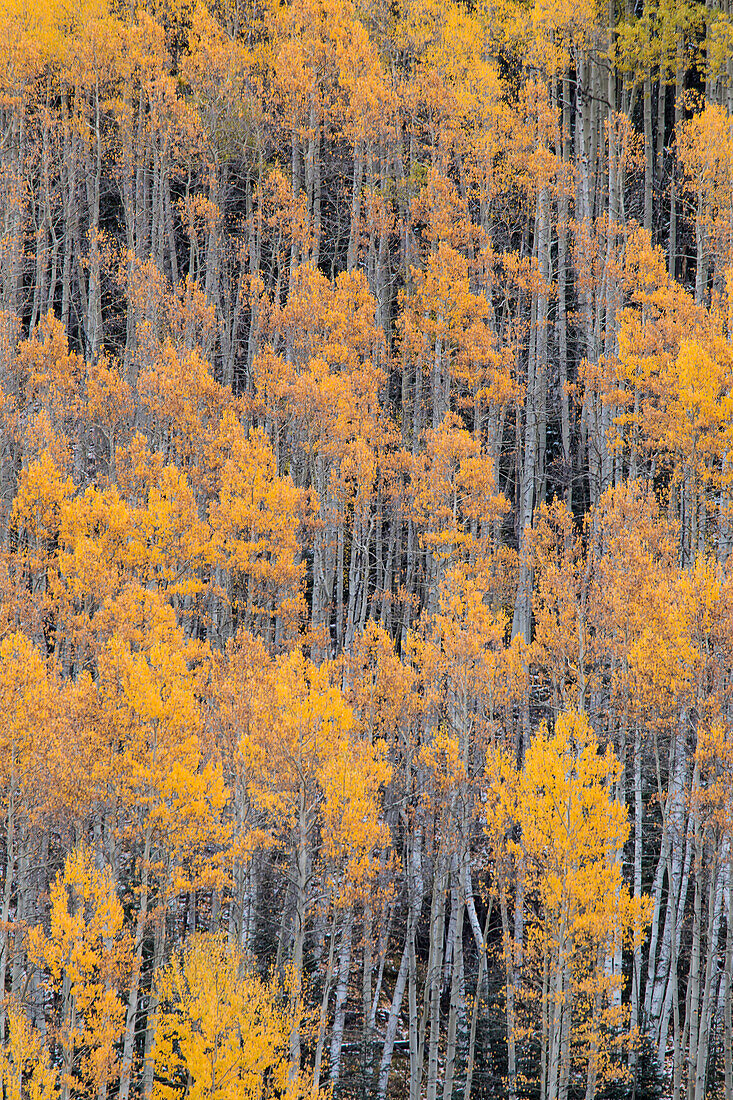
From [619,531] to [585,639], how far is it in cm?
287

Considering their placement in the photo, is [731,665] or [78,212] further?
[78,212]

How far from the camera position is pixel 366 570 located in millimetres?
28125

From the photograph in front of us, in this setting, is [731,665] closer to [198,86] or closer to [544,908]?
[544,908]

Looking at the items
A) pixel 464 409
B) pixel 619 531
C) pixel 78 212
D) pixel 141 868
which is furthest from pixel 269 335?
pixel 141 868

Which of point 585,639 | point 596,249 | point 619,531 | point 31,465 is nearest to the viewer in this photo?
point 585,639

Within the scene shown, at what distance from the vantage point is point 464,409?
35.9 meters

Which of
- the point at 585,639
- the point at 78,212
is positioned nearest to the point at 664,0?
the point at 78,212

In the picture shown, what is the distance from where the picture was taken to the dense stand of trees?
734 inches

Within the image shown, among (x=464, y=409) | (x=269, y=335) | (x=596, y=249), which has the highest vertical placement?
(x=596, y=249)

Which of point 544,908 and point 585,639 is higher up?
point 585,639

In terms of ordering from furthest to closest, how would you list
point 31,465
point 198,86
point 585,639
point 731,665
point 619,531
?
point 198,86
point 31,465
point 619,531
point 585,639
point 731,665

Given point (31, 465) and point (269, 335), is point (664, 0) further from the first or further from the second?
point (31, 465)

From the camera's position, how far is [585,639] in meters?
21.1

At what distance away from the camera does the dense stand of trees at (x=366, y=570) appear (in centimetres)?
1864
